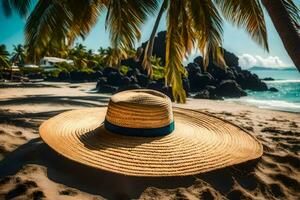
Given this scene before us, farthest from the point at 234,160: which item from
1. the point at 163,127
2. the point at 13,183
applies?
the point at 13,183

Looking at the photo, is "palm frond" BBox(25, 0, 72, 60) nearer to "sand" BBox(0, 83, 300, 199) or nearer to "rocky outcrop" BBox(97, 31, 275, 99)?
"sand" BBox(0, 83, 300, 199)

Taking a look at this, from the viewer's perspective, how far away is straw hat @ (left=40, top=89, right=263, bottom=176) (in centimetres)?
221

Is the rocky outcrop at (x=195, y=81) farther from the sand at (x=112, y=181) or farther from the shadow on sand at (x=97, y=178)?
Result: the shadow on sand at (x=97, y=178)

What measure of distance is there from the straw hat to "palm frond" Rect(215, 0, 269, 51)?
264 centimetres

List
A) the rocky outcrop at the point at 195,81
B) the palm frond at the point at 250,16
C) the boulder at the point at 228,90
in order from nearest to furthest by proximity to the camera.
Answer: the palm frond at the point at 250,16 → the rocky outcrop at the point at 195,81 → the boulder at the point at 228,90

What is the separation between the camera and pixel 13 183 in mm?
2166

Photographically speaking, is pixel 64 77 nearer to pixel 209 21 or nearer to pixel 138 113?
pixel 209 21

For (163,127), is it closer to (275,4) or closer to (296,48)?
(296,48)

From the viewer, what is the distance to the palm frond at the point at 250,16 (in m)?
4.82

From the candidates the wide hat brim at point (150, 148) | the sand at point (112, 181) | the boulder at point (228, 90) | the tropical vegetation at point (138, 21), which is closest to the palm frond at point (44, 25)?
the tropical vegetation at point (138, 21)

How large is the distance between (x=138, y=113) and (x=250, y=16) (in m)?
3.38

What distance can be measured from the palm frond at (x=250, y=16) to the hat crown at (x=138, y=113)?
305 cm

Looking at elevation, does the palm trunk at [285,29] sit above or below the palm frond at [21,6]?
below

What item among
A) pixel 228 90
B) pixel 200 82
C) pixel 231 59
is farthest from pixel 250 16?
pixel 231 59
